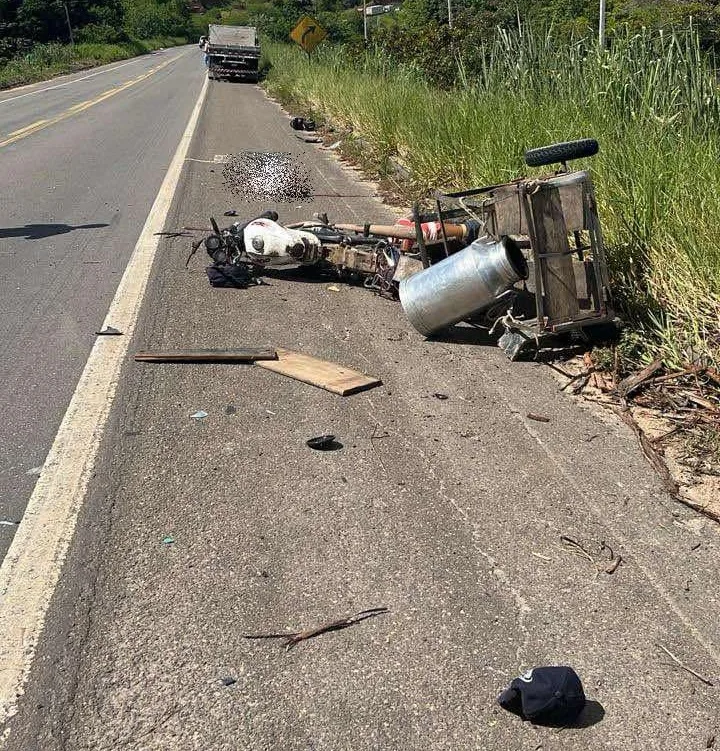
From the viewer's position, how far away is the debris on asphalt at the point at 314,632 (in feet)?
9.15

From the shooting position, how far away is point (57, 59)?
5722 centimetres

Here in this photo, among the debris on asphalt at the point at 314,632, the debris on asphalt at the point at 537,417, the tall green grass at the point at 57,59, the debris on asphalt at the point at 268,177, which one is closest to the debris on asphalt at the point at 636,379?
the debris on asphalt at the point at 537,417

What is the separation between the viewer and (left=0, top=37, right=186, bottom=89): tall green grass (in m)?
45.0

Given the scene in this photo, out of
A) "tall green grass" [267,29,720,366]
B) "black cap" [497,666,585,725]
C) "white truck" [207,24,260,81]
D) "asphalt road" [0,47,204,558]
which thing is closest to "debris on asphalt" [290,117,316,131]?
"asphalt road" [0,47,204,558]

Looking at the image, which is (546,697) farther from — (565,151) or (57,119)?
(57,119)

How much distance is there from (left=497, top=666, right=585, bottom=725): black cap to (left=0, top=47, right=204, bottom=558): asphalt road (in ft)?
6.36

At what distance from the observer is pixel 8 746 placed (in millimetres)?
2371

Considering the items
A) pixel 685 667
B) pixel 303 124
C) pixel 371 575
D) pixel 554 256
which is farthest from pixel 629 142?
pixel 303 124

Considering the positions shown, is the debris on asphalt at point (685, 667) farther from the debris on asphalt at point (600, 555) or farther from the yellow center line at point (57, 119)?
the yellow center line at point (57, 119)

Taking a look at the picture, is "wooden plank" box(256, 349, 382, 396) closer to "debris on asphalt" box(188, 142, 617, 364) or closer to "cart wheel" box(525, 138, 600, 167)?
"debris on asphalt" box(188, 142, 617, 364)

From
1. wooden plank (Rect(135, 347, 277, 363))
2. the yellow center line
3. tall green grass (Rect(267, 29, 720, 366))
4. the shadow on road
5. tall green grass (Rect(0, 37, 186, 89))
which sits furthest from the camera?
tall green grass (Rect(0, 37, 186, 89))

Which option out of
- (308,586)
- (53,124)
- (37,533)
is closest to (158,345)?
(37,533)

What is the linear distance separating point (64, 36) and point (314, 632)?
84.4 meters

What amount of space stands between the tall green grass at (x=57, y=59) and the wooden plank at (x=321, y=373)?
129 feet
